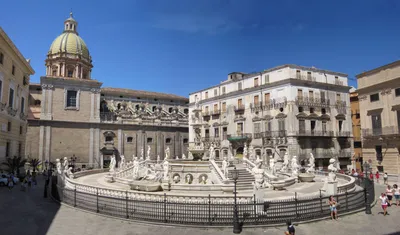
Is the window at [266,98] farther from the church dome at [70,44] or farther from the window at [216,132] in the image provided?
the church dome at [70,44]

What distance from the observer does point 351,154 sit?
119 feet

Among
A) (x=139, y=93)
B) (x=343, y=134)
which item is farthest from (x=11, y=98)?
(x=343, y=134)

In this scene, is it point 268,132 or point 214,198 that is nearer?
point 214,198

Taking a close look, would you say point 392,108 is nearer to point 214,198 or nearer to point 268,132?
point 268,132

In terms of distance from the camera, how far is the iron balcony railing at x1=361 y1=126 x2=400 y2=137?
2619 centimetres

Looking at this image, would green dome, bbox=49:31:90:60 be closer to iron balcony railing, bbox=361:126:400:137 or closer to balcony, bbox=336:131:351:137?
balcony, bbox=336:131:351:137

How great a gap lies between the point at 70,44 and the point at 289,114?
115 ft

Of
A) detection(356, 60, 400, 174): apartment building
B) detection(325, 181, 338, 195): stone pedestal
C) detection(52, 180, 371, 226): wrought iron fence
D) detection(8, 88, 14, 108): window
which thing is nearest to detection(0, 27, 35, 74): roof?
detection(8, 88, 14, 108): window

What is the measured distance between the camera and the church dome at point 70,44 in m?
45.7

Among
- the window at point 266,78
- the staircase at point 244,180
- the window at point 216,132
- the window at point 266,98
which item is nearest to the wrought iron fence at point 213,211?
the staircase at point 244,180

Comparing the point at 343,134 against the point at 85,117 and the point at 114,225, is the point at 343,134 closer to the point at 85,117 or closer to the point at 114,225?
the point at 114,225

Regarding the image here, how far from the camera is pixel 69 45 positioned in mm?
45906

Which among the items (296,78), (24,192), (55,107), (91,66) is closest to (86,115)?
(55,107)

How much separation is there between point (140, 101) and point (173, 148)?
34.3ft
